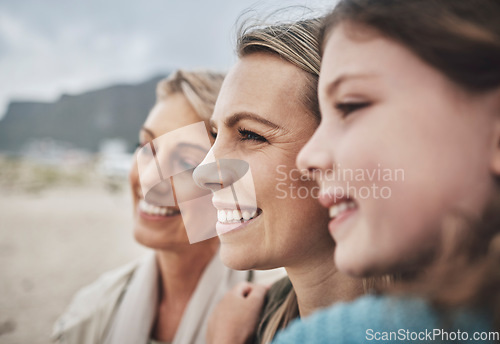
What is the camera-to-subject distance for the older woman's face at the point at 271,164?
1.40 metres

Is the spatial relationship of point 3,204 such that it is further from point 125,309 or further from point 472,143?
point 472,143

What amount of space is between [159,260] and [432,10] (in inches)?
106

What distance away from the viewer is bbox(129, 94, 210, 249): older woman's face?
2.34 meters

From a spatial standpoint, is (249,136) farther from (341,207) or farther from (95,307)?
(95,307)

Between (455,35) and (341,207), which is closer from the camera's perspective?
(455,35)

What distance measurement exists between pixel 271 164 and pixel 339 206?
44cm

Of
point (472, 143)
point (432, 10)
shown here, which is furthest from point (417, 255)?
point (432, 10)

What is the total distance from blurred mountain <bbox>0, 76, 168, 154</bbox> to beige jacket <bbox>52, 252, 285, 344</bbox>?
79806 mm

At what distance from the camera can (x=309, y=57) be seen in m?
1.47

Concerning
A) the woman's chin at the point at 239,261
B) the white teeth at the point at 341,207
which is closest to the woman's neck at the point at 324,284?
the woman's chin at the point at 239,261

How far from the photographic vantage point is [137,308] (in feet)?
8.77

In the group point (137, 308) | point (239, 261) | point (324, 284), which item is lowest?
point (137, 308)

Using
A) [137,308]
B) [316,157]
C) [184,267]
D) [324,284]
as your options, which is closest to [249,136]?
[316,157]

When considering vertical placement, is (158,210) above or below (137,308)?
above
